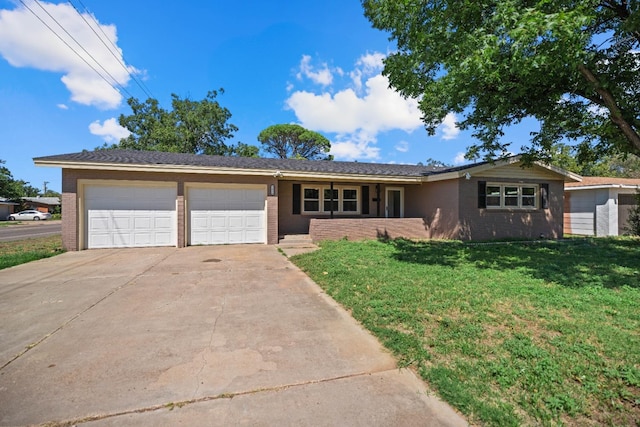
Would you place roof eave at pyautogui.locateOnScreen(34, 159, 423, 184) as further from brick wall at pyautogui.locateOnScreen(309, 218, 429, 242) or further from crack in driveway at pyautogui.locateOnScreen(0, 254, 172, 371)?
crack in driveway at pyautogui.locateOnScreen(0, 254, 172, 371)

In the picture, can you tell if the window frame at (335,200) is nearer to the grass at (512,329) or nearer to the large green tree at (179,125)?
the grass at (512,329)

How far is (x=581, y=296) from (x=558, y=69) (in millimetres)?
4631

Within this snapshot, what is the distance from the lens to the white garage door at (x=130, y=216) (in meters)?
9.91

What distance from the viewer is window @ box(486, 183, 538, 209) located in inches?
489

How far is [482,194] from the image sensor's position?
1211 cm

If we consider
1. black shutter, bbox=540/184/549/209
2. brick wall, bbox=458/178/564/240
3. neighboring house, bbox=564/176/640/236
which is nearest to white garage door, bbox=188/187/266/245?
brick wall, bbox=458/178/564/240

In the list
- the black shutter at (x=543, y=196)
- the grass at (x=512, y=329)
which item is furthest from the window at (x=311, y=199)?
the black shutter at (x=543, y=196)

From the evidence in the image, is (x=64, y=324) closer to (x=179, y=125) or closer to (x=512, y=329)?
(x=512, y=329)

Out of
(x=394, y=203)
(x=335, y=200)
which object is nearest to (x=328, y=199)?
(x=335, y=200)

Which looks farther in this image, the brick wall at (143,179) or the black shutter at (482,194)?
the black shutter at (482,194)

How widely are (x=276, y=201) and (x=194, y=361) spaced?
28.7 feet

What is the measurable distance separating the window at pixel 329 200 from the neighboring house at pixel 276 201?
0.05 metres

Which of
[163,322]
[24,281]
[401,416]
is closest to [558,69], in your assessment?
[401,416]

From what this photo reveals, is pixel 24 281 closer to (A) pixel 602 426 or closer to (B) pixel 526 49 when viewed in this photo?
(A) pixel 602 426
